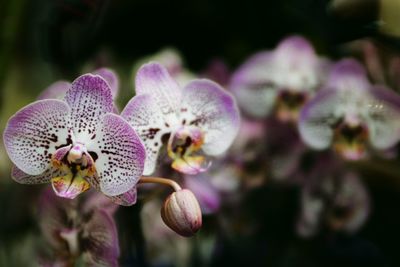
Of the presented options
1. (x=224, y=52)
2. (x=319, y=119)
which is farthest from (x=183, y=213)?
(x=224, y=52)

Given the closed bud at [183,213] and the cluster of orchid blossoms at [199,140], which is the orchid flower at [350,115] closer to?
the cluster of orchid blossoms at [199,140]

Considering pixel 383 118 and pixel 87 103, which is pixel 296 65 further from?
pixel 87 103

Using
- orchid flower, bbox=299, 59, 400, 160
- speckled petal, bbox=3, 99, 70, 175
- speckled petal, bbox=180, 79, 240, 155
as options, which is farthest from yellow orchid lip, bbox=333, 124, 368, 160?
speckled petal, bbox=3, 99, 70, 175

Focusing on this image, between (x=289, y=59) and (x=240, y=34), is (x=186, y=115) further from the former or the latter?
(x=240, y=34)

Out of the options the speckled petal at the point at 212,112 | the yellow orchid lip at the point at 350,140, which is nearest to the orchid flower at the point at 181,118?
the speckled petal at the point at 212,112

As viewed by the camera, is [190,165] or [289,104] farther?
[289,104]

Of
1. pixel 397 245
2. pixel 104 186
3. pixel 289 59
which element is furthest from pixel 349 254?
pixel 104 186
